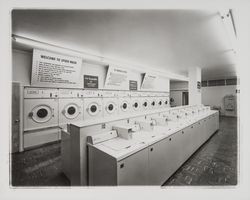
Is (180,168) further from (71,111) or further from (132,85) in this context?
(132,85)

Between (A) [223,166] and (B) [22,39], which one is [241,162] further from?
(B) [22,39]

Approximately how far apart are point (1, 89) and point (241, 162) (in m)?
2.33

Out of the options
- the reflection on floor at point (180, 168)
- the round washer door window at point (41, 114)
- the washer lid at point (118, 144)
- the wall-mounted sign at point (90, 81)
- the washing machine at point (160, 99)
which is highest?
the wall-mounted sign at point (90, 81)

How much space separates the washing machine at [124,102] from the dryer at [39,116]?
7.93ft

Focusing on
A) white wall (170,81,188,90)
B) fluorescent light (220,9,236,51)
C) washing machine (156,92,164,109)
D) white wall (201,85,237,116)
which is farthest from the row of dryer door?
white wall (201,85,237,116)

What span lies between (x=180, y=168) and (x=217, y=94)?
30.8 ft

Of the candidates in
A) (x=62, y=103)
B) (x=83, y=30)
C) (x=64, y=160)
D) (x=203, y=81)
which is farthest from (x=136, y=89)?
(x=203, y=81)

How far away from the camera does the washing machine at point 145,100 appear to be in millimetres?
6362

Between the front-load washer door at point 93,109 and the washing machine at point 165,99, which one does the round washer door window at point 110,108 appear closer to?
the front-load washer door at point 93,109

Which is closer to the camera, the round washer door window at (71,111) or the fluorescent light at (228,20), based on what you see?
the fluorescent light at (228,20)

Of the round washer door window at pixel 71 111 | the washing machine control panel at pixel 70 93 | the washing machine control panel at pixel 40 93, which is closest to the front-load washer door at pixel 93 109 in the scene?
the round washer door window at pixel 71 111

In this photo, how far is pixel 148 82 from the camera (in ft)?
21.3

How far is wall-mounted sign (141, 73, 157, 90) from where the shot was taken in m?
6.23

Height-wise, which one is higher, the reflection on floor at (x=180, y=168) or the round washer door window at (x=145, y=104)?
the round washer door window at (x=145, y=104)
